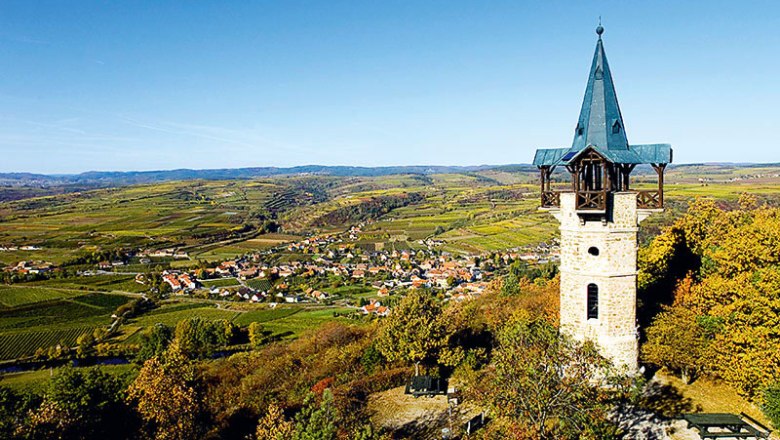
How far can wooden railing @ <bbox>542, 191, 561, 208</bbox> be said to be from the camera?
58.3ft

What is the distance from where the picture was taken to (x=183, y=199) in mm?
178500

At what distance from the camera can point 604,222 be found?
16391mm

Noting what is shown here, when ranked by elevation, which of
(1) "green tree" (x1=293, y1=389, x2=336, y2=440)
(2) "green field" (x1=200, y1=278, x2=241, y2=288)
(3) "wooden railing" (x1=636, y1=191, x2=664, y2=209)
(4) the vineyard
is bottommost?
(4) the vineyard

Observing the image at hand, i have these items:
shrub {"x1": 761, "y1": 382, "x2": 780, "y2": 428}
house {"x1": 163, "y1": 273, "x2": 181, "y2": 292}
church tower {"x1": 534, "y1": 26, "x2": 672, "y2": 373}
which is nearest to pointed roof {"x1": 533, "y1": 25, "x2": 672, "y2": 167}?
church tower {"x1": 534, "y1": 26, "x2": 672, "y2": 373}

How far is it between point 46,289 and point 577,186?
86.7 meters

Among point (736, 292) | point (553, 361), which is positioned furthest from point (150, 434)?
point (736, 292)

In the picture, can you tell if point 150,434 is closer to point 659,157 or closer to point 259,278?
point 659,157

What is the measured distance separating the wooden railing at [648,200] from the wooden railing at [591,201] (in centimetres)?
152

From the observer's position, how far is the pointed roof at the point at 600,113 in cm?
1667

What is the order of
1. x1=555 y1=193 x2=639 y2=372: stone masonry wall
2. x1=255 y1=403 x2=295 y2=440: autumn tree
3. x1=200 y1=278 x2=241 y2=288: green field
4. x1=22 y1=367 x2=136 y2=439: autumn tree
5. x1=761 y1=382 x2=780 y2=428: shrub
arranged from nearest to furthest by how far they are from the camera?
x1=255 y1=403 x2=295 y2=440: autumn tree, x1=761 y1=382 x2=780 y2=428: shrub, x1=22 y1=367 x2=136 y2=439: autumn tree, x1=555 y1=193 x2=639 y2=372: stone masonry wall, x1=200 y1=278 x2=241 y2=288: green field

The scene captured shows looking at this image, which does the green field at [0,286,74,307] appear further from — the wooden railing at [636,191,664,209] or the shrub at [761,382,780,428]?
the shrub at [761,382,780,428]

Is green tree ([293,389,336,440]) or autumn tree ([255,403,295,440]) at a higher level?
green tree ([293,389,336,440])

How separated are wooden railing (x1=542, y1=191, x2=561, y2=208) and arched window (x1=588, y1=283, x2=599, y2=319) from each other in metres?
3.08

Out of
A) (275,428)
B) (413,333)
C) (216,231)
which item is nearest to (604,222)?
(413,333)
